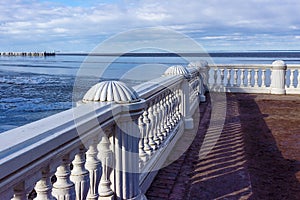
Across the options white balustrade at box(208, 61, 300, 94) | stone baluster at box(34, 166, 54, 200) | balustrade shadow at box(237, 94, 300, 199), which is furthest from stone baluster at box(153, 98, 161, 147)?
white balustrade at box(208, 61, 300, 94)

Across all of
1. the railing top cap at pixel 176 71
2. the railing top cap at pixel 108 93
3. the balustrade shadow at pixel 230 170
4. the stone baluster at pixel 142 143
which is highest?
the railing top cap at pixel 176 71

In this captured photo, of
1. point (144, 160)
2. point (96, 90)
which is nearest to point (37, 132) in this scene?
point (96, 90)

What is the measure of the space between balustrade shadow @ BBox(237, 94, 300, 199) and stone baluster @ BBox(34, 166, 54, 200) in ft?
7.61

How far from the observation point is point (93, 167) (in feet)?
6.59

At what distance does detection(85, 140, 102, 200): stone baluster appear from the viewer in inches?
78.8

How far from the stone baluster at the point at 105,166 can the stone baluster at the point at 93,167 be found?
143 mm

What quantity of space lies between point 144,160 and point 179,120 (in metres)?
2.17

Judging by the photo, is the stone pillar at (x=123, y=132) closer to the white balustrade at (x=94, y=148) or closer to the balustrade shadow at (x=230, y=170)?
the white balustrade at (x=94, y=148)

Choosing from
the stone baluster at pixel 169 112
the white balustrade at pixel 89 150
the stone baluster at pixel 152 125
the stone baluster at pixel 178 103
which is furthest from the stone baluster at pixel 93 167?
the stone baluster at pixel 178 103

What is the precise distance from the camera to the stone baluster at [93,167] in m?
2.00

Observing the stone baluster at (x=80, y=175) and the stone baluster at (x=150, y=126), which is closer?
the stone baluster at (x=80, y=175)

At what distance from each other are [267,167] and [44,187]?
3149 mm

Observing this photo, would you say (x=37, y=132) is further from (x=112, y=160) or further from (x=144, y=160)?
(x=144, y=160)

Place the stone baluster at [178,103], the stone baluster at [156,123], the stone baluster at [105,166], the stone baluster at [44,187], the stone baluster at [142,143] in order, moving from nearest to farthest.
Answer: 1. the stone baluster at [44,187]
2. the stone baluster at [105,166]
3. the stone baluster at [142,143]
4. the stone baluster at [156,123]
5. the stone baluster at [178,103]
